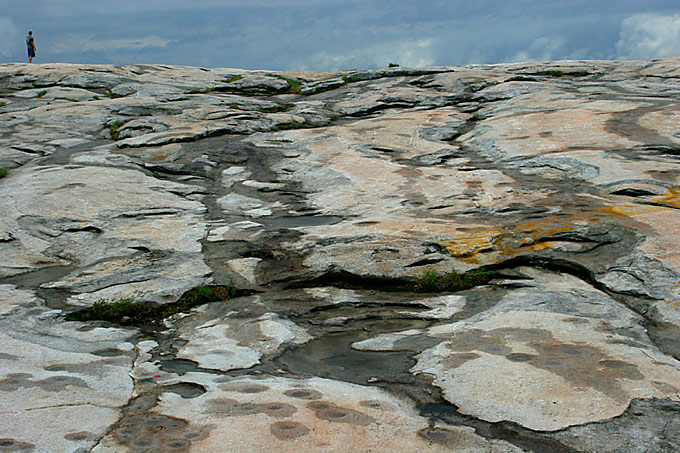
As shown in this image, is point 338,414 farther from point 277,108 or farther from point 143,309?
point 277,108

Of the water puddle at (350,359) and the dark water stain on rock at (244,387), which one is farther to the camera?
the water puddle at (350,359)

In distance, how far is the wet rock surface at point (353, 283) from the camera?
607 centimetres

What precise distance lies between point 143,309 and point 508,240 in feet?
24.6

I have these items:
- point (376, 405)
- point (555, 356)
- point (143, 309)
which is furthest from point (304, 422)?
point (143, 309)

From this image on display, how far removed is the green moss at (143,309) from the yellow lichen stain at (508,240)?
490 cm

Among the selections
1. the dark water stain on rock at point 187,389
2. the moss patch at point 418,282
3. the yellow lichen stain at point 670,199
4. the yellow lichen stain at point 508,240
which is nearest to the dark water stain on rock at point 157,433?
the dark water stain on rock at point 187,389

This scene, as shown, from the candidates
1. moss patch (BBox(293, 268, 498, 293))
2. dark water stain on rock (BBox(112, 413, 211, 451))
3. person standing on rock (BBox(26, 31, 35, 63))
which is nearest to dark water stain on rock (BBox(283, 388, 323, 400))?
dark water stain on rock (BBox(112, 413, 211, 451))

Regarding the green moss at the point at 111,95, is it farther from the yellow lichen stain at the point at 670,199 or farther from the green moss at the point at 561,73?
the yellow lichen stain at the point at 670,199

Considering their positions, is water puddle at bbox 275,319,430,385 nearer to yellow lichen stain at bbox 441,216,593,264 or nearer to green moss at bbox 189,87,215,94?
yellow lichen stain at bbox 441,216,593,264

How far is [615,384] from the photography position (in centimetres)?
661

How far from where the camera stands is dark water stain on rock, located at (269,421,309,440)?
5648 millimetres

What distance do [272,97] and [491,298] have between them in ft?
92.9

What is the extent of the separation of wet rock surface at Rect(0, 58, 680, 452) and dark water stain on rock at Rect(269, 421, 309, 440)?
32 millimetres

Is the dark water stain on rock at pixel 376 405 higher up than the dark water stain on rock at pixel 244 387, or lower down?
higher up
